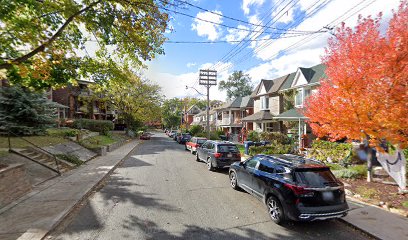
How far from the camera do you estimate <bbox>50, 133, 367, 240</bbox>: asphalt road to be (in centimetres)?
465

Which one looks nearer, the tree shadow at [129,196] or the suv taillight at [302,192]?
the suv taillight at [302,192]

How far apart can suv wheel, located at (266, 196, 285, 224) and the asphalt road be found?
0.15 metres

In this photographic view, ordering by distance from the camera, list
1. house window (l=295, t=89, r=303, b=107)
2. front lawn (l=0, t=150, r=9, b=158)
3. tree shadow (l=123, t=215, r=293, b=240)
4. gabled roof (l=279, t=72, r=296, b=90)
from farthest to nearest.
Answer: gabled roof (l=279, t=72, r=296, b=90) → house window (l=295, t=89, r=303, b=107) → front lawn (l=0, t=150, r=9, b=158) → tree shadow (l=123, t=215, r=293, b=240)

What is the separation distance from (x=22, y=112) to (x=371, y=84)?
20.7 meters

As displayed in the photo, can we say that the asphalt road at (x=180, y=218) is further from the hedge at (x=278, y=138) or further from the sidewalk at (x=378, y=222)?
the hedge at (x=278, y=138)

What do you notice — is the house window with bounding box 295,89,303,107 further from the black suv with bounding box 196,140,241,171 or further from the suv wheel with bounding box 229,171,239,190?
the suv wheel with bounding box 229,171,239,190

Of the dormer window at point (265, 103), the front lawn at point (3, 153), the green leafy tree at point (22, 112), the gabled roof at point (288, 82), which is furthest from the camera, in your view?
the dormer window at point (265, 103)

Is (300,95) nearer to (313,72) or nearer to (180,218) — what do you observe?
(313,72)

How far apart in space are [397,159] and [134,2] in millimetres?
10972

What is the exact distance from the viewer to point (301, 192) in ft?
15.8

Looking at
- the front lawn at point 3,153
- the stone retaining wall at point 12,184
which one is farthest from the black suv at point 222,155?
the front lawn at point 3,153

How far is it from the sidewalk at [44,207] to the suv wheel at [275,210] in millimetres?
5323

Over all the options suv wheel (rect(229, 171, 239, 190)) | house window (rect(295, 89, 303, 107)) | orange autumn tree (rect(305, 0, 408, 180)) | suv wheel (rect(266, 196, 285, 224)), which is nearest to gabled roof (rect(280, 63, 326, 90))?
house window (rect(295, 89, 303, 107))

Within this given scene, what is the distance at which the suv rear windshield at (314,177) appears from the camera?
5.00 meters
